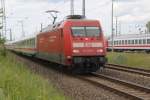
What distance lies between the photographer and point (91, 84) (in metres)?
18.7

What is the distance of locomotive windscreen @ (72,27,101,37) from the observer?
2285 centimetres

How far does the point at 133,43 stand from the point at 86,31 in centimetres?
4683

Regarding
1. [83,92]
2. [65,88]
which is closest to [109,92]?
[83,92]

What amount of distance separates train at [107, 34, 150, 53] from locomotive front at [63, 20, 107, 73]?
3641cm

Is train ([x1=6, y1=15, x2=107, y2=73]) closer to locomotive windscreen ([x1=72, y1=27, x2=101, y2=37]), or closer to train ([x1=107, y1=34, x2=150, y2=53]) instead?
locomotive windscreen ([x1=72, y1=27, x2=101, y2=37])

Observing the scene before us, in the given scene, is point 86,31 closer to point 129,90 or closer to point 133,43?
point 129,90

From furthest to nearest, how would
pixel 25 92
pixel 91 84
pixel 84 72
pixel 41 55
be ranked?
pixel 41 55 < pixel 84 72 < pixel 91 84 < pixel 25 92

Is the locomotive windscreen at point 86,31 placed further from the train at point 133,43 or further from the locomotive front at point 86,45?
the train at point 133,43

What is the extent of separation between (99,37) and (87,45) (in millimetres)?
868

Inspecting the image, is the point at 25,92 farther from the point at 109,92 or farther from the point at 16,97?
the point at 109,92

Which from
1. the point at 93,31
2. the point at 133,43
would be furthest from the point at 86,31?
the point at 133,43

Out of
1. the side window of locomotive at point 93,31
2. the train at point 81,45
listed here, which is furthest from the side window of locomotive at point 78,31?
the side window of locomotive at point 93,31

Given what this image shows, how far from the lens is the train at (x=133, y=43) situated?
64.1m

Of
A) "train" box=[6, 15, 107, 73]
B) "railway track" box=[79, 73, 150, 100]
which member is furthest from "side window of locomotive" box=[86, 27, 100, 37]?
"railway track" box=[79, 73, 150, 100]
